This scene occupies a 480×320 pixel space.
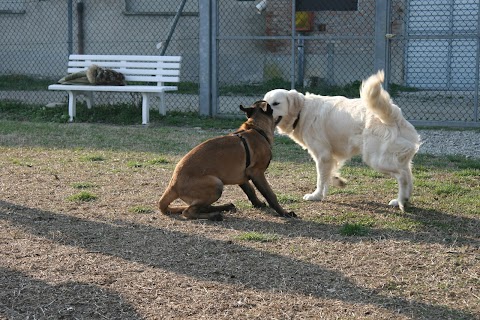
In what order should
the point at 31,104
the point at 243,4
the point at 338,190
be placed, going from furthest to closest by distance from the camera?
the point at 243,4 → the point at 31,104 → the point at 338,190

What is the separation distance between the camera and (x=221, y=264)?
4.91 meters

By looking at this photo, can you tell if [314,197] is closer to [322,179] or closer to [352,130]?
[322,179]

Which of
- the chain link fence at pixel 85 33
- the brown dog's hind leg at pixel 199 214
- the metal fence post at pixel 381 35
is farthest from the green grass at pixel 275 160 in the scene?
the chain link fence at pixel 85 33

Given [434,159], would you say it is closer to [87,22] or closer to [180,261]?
[180,261]

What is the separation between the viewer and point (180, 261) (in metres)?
4.98

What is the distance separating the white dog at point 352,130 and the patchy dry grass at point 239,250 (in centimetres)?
35

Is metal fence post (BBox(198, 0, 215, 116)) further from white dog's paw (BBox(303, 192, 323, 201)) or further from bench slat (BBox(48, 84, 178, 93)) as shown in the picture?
white dog's paw (BBox(303, 192, 323, 201))

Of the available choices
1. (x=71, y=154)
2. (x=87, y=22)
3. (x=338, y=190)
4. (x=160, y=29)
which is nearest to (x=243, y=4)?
(x=160, y=29)

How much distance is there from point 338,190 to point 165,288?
3.26 m

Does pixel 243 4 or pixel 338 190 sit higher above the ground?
pixel 243 4

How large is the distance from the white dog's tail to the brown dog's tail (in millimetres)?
1753

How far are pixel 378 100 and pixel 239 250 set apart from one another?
1.77 metres

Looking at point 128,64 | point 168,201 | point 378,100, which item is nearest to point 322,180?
point 378,100

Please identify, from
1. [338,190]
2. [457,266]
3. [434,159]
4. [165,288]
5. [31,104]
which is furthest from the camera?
[31,104]
